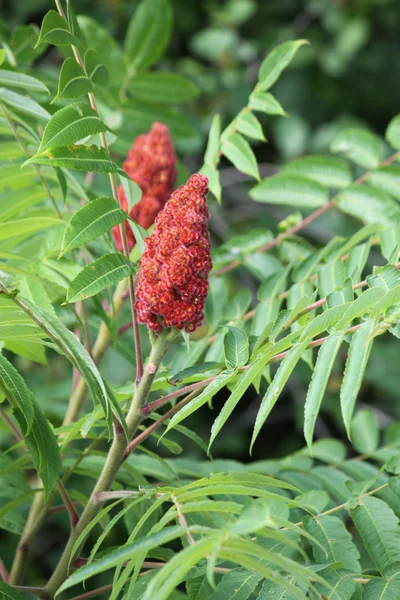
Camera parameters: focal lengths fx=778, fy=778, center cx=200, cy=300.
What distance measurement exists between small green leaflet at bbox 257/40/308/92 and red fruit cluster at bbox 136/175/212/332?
18.1 inches

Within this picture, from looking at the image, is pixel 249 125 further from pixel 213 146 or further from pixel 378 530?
pixel 378 530

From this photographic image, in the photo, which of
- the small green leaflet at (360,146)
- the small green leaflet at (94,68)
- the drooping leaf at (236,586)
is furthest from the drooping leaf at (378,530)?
the small green leaflet at (360,146)

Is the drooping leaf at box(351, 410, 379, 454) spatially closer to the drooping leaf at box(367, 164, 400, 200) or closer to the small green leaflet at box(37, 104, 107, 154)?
the drooping leaf at box(367, 164, 400, 200)

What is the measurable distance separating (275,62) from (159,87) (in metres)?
0.71

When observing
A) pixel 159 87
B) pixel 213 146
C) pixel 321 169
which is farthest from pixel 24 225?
pixel 159 87

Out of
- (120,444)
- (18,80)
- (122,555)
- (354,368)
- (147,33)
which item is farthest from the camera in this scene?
(147,33)

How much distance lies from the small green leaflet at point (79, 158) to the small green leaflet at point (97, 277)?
0.13 metres

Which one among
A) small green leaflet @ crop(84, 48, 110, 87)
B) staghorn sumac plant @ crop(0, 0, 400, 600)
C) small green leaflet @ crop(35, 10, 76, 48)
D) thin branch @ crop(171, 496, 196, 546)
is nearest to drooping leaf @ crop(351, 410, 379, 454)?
staghorn sumac plant @ crop(0, 0, 400, 600)

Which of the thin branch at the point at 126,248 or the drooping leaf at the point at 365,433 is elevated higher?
the thin branch at the point at 126,248

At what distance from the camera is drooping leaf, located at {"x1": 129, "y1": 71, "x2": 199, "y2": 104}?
6.99 ft

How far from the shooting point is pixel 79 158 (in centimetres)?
112

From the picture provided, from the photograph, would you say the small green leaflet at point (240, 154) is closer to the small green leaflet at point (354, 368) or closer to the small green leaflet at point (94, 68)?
the small green leaflet at point (94, 68)

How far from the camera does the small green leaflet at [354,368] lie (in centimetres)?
100

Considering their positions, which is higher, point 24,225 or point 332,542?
point 24,225
